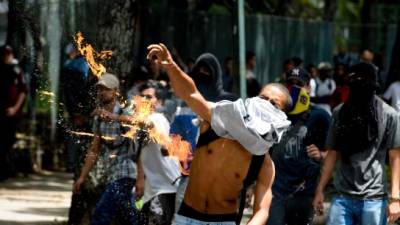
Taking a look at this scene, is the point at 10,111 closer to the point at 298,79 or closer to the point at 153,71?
the point at 153,71

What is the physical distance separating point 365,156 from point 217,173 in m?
1.62

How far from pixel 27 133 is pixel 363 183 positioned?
9.76m

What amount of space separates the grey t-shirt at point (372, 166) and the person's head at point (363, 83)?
15 centimetres

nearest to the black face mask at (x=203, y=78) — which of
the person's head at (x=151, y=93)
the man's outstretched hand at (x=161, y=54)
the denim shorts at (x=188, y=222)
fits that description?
the person's head at (x=151, y=93)

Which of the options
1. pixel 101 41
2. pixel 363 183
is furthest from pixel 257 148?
pixel 101 41

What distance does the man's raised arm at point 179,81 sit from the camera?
5.99m

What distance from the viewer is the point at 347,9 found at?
3259cm

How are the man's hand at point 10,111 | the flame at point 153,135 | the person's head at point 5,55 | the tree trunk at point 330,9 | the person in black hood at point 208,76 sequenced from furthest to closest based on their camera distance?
the tree trunk at point 330,9 → the man's hand at point 10,111 → the person's head at point 5,55 → the person in black hood at point 208,76 → the flame at point 153,135

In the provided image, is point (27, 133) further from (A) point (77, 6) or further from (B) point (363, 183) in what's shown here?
(B) point (363, 183)

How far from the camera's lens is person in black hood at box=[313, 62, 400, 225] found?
25.0 ft

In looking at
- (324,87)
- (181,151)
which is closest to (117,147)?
(181,151)

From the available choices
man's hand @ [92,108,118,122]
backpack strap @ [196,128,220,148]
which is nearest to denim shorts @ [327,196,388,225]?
backpack strap @ [196,128,220,148]

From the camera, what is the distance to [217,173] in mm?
6469

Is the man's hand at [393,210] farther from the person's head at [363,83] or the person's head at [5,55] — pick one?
the person's head at [5,55]
